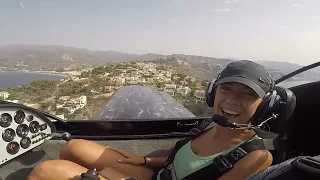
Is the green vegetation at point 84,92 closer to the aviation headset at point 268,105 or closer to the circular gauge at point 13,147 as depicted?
the circular gauge at point 13,147

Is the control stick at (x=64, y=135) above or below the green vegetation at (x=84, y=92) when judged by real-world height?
below

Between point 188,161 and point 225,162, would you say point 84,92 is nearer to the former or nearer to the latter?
point 188,161

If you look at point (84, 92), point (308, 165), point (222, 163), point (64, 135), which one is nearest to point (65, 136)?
point (64, 135)

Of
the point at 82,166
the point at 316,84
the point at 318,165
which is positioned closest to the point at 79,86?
the point at 82,166

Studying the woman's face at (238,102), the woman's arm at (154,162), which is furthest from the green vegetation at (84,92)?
the woman's face at (238,102)

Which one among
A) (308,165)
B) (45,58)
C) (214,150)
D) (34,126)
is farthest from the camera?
(45,58)

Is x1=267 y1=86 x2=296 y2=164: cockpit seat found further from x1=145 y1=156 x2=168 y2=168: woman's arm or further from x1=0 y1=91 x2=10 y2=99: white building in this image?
x1=0 y1=91 x2=10 y2=99: white building
